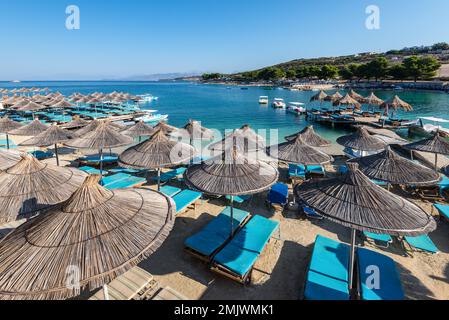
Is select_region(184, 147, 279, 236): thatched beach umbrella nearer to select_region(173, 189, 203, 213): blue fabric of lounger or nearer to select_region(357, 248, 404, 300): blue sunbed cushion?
select_region(173, 189, 203, 213): blue fabric of lounger

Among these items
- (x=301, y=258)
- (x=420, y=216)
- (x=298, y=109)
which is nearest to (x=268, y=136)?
(x=298, y=109)

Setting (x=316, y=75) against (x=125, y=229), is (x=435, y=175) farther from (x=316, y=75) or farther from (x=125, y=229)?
(x=316, y=75)

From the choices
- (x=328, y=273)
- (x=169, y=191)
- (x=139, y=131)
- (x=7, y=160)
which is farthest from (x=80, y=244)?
(x=139, y=131)

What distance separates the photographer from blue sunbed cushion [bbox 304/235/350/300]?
488cm

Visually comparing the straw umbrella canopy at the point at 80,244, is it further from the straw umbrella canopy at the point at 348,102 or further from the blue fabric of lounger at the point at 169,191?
Result: the straw umbrella canopy at the point at 348,102

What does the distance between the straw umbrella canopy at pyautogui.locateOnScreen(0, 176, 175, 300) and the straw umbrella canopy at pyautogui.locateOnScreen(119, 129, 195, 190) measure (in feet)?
12.9

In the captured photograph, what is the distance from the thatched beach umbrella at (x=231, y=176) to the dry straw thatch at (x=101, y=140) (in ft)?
17.5

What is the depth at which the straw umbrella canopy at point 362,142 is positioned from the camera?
11.4 m

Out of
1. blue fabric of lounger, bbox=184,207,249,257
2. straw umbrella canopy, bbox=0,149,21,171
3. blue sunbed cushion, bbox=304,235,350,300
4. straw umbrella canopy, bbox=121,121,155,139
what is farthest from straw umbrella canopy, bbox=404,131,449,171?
straw umbrella canopy, bbox=0,149,21,171

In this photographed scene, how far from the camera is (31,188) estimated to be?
5156 millimetres

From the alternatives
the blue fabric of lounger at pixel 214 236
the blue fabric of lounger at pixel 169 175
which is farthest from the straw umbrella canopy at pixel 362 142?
the blue fabric of lounger at pixel 169 175

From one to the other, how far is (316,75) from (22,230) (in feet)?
356

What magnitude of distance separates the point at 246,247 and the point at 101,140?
26.5ft

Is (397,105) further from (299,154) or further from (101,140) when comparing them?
(101,140)
